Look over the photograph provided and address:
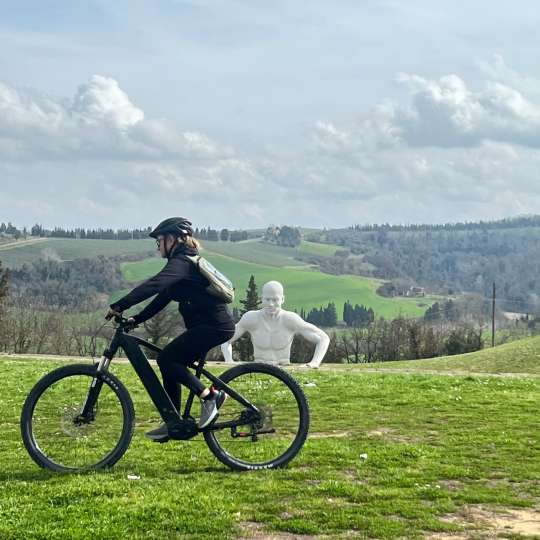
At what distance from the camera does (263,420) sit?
937 centimetres

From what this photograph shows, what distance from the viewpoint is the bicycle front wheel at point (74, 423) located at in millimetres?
9016

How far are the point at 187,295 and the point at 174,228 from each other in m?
0.74

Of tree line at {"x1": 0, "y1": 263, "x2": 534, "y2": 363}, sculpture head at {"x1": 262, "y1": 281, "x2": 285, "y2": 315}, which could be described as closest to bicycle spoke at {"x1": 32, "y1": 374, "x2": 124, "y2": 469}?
sculpture head at {"x1": 262, "y1": 281, "x2": 285, "y2": 315}

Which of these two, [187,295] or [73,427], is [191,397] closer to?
[187,295]

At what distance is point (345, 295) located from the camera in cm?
19775

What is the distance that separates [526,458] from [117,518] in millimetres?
5459

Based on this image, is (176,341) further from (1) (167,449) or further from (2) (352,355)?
(2) (352,355)

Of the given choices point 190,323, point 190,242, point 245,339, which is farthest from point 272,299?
point 245,339

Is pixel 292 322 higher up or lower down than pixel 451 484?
higher up

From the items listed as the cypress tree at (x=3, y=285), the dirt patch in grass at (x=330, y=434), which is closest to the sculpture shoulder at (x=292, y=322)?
the dirt patch in grass at (x=330, y=434)

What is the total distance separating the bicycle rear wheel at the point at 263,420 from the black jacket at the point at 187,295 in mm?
667

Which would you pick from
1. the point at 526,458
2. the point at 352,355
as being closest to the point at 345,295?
the point at 352,355

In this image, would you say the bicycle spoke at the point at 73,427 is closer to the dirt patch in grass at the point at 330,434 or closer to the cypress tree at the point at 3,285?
the dirt patch in grass at the point at 330,434

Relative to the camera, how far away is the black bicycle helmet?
9148 mm
